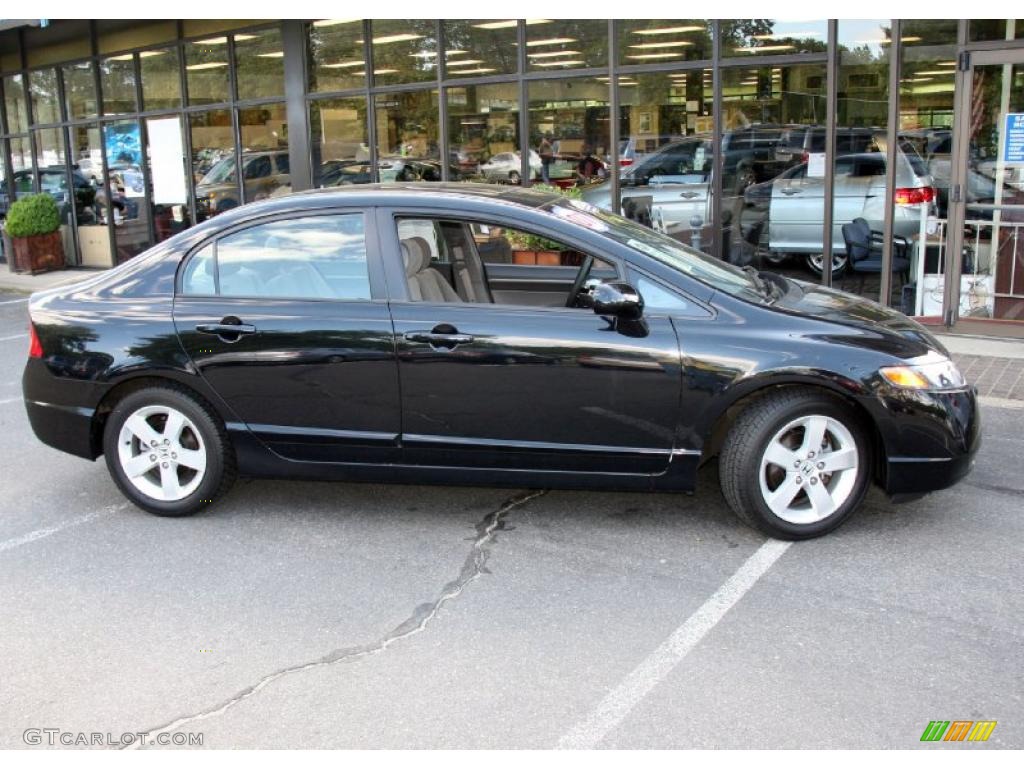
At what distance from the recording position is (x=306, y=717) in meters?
3.31

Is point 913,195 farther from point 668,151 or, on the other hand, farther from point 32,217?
point 32,217

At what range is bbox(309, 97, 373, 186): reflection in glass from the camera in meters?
13.2

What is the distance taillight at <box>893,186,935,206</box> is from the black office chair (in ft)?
1.13

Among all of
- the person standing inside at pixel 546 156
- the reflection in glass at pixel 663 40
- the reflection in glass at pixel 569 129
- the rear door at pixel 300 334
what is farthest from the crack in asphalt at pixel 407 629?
the person standing inside at pixel 546 156

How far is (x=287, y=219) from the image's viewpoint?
4973 millimetres

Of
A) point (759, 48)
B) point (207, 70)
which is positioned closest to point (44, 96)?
point (207, 70)

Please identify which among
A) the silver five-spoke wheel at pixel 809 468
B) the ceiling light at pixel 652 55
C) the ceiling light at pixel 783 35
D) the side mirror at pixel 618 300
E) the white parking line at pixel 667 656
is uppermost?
the ceiling light at pixel 783 35

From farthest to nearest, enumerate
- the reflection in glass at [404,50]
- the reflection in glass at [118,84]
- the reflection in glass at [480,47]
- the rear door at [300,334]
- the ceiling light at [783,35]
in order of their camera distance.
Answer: the reflection in glass at [118,84] → the reflection in glass at [404,50] → the reflection in glass at [480,47] → the ceiling light at [783,35] → the rear door at [300,334]

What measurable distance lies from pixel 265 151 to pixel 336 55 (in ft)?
6.37

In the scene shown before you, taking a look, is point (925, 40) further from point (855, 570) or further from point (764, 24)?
point (855, 570)

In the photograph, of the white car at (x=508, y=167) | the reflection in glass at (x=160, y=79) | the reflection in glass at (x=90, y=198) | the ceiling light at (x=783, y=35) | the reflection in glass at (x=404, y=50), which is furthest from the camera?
the reflection in glass at (x=90, y=198)

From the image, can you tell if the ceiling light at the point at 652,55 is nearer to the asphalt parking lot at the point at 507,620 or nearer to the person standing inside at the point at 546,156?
the person standing inside at the point at 546,156

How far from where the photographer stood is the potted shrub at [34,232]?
53.6 ft

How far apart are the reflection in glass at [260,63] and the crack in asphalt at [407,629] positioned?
10339 millimetres
